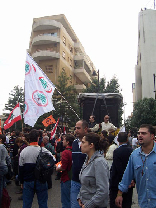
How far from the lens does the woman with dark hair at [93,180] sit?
120 inches

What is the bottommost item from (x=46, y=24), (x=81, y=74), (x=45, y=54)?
(x=81, y=74)

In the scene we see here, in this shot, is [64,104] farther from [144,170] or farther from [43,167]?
[144,170]

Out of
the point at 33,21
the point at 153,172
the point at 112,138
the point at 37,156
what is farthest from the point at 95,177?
the point at 33,21

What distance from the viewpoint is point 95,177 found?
3.13 metres

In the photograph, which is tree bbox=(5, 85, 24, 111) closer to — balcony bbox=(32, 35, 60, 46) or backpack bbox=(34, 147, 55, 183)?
balcony bbox=(32, 35, 60, 46)

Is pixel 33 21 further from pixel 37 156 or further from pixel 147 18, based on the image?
pixel 37 156

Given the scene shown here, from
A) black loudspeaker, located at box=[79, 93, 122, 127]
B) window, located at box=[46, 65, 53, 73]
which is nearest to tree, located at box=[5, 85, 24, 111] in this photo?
window, located at box=[46, 65, 53, 73]

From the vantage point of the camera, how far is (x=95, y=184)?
3.17m

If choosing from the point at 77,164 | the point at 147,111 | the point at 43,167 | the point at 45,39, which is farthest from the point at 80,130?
the point at 45,39

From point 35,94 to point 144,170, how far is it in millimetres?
5311

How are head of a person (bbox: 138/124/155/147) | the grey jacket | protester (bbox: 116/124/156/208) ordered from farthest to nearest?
head of a person (bbox: 138/124/155/147) → protester (bbox: 116/124/156/208) → the grey jacket

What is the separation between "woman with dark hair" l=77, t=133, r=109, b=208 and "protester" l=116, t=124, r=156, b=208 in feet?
1.82

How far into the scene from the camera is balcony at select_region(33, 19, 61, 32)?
4059cm

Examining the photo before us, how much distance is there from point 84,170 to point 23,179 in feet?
6.63
